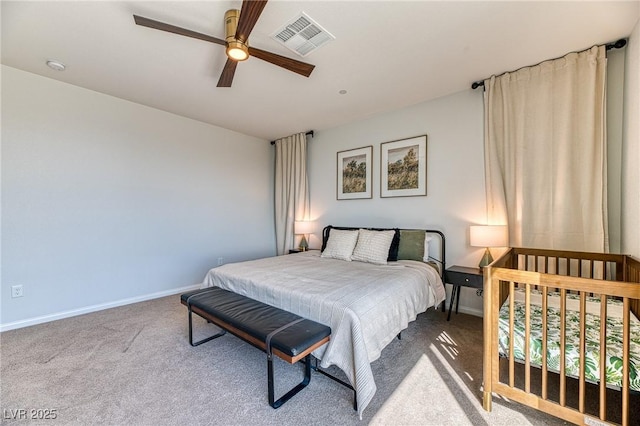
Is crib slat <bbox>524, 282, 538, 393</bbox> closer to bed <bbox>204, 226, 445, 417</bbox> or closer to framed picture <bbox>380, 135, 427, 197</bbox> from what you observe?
bed <bbox>204, 226, 445, 417</bbox>

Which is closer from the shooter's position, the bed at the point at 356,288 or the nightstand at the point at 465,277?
the bed at the point at 356,288

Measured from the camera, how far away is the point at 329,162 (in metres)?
4.42

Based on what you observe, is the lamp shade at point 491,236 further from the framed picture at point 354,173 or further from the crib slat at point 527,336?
the framed picture at point 354,173

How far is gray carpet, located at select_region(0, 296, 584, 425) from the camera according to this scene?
5.00 ft

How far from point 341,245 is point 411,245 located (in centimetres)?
85

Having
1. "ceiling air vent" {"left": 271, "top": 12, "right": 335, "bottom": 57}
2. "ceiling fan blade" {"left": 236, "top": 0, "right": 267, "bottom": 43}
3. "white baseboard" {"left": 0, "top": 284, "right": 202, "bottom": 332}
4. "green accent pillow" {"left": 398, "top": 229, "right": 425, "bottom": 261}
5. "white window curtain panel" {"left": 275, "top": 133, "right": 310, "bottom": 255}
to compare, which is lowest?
"white baseboard" {"left": 0, "top": 284, "right": 202, "bottom": 332}

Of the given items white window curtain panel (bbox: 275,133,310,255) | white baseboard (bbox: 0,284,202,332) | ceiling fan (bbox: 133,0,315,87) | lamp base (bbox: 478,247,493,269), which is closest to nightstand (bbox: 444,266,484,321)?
lamp base (bbox: 478,247,493,269)

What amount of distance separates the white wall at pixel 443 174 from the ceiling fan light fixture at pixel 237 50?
2336mm

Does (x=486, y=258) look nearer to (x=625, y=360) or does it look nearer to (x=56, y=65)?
(x=625, y=360)

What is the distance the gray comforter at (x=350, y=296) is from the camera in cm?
162

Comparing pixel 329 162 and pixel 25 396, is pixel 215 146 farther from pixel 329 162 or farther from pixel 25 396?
pixel 25 396

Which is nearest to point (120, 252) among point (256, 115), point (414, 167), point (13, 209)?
point (13, 209)

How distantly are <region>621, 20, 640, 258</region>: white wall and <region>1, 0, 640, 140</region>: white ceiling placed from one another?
9.8 inches

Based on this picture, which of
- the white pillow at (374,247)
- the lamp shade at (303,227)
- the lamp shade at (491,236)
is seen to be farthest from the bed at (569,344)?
the lamp shade at (303,227)
